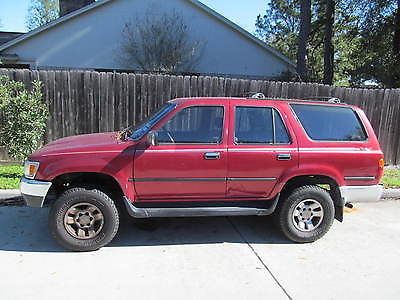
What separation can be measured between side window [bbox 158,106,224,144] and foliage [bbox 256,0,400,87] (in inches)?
585

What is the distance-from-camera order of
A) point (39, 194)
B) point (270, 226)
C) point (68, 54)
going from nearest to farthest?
point (39, 194) < point (270, 226) < point (68, 54)

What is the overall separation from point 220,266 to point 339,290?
1.19 metres

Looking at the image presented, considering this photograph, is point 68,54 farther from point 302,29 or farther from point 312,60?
point 312,60

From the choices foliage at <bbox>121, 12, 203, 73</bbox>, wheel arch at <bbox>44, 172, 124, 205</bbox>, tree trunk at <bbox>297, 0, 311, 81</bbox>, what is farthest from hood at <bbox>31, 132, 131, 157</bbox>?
tree trunk at <bbox>297, 0, 311, 81</bbox>

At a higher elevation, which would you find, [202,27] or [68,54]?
[202,27]

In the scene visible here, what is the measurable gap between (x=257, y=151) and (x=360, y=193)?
1512 mm

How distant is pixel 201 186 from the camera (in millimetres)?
4074

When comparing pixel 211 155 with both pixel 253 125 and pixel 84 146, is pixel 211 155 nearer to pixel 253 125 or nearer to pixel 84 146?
pixel 253 125

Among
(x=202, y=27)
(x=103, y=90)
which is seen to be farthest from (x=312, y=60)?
(x=103, y=90)

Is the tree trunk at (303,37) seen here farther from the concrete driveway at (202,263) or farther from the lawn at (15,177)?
the concrete driveway at (202,263)

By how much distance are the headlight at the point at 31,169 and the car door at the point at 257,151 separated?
2.25 meters

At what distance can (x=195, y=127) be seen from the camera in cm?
426

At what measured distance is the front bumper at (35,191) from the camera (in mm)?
3846

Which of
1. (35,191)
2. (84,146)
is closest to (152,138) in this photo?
(84,146)
